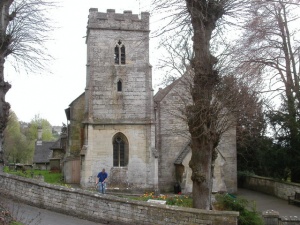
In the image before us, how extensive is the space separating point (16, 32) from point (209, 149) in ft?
28.5

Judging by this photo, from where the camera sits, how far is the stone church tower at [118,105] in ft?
75.2

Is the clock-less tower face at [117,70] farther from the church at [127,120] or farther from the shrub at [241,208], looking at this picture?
the shrub at [241,208]

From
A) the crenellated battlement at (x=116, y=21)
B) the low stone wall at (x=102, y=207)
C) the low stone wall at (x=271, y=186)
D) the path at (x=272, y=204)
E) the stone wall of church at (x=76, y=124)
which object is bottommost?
the path at (x=272, y=204)

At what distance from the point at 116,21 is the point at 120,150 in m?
8.06

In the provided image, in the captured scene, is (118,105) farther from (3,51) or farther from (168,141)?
(3,51)

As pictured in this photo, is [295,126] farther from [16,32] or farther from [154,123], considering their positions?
[16,32]

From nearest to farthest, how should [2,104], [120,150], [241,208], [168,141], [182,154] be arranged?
[241,208] → [2,104] → [120,150] → [182,154] → [168,141]

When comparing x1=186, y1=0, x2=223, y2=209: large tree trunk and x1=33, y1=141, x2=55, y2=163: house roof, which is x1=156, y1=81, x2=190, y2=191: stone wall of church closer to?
x1=186, y1=0, x2=223, y2=209: large tree trunk

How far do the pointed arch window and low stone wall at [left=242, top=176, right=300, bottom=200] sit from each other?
1194cm

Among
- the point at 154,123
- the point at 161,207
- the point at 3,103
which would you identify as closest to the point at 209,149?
the point at 161,207

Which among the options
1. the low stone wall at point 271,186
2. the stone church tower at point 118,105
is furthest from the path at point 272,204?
the stone church tower at point 118,105

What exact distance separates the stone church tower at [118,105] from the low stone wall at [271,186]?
24.4ft

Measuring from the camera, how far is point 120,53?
2405 centimetres

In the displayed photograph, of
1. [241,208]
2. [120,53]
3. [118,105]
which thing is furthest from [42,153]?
A: [241,208]
